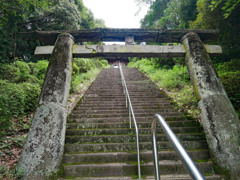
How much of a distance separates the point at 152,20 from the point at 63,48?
1616cm

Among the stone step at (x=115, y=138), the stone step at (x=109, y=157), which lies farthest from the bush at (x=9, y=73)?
the stone step at (x=109, y=157)

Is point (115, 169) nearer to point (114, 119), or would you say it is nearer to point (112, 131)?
point (112, 131)

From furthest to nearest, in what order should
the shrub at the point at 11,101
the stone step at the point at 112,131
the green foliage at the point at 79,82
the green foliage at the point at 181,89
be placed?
1. the green foliage at the point at 79,82
2. the green foliage at the point at 181,89
3. the stone step at the point at 112,131
4. the shrub at the point at 11,101

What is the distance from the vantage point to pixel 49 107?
10.1 feet

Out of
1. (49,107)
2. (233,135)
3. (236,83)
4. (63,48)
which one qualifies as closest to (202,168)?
(233,135)

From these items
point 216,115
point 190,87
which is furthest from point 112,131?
point 190,87

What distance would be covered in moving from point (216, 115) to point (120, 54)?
301cm

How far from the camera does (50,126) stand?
9.62 ft

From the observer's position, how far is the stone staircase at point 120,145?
2.80m

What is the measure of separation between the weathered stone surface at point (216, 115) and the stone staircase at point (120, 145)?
1.11 ft

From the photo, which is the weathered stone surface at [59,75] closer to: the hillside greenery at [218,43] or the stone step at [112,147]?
the stone step at [112,147]

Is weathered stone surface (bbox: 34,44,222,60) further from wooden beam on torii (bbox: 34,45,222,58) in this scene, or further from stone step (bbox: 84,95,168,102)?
stone step (bbox: 84,95,168,102)

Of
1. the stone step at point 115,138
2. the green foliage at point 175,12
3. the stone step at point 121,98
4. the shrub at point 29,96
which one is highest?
the green foliage at point 175,12

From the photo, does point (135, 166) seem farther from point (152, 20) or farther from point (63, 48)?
point (152, 20)
